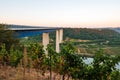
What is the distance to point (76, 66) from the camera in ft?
49.6

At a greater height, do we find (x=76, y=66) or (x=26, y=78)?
(x=76, y=66)

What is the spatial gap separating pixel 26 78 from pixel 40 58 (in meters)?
1.52

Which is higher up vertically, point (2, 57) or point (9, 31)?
point (9, 31)

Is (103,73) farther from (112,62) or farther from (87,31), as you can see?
(87,31)

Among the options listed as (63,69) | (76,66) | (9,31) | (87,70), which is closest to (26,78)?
(63,69)

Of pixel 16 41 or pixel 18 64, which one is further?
pixel 16 41

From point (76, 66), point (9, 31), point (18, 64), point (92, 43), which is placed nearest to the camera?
point (76, 66)

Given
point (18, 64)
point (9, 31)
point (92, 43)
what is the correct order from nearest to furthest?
1. point (18, 64)
2. point (9, 31)
3. point (92, 43)

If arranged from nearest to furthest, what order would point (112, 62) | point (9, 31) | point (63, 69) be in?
1. point (112, 62)
2. point (63, 69)
3. point (9, 31)

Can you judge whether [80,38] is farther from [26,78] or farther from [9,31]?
[26,78]

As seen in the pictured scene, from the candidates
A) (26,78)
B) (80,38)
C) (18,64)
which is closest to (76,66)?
(26,78)

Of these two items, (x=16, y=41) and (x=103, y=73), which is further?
(x=16, y=41)

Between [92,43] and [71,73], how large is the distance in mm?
71268

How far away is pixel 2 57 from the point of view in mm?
24859
